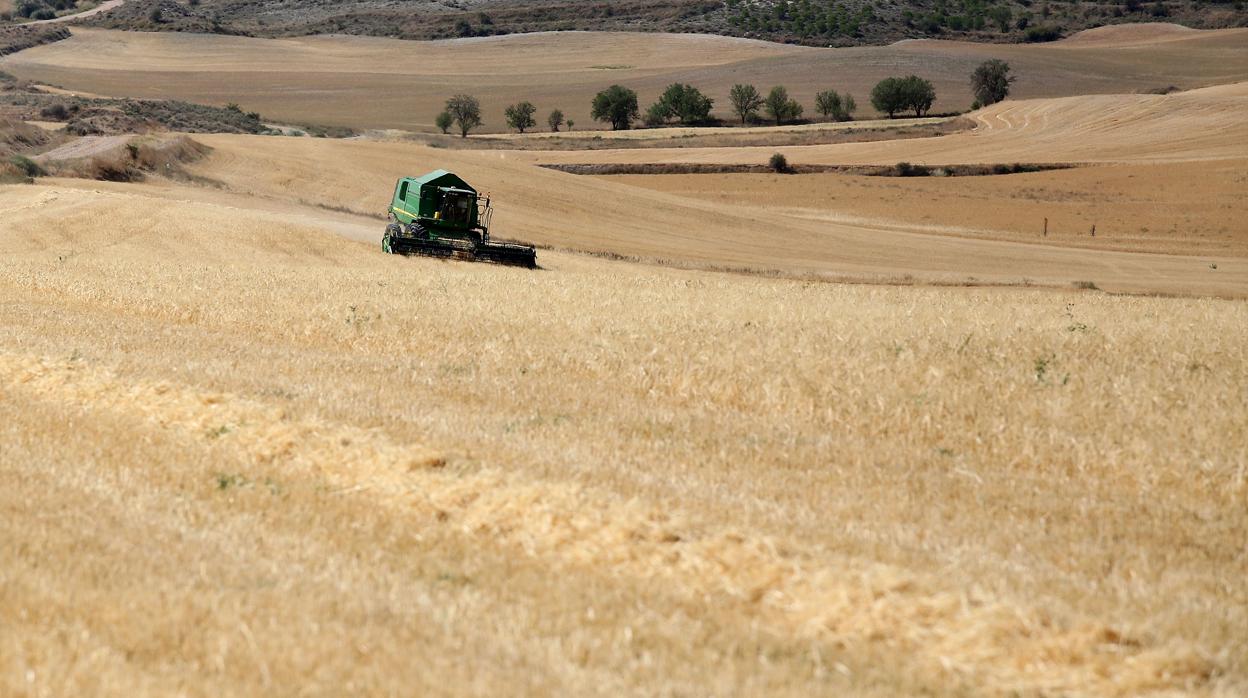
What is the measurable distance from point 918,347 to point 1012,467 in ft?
14.9

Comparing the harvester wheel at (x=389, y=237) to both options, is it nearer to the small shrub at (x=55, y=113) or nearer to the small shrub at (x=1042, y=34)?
the small shrub at (x=55, y=113)

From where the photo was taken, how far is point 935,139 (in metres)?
85.3

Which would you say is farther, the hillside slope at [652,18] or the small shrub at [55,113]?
the hillside slope at [652,18]

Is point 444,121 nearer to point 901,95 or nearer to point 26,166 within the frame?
point 901,95

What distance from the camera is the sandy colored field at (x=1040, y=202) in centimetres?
5006

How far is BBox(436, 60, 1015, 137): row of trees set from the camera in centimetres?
10975

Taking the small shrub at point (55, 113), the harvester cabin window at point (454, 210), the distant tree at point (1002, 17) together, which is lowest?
the harvester cabin window at point (454, 210)

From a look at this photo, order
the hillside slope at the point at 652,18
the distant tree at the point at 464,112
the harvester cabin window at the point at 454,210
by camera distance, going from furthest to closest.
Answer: the hillside slope at the point at 652,18
the distant tree at the point at 464,112
the harvester cabin window at the point at 454,210

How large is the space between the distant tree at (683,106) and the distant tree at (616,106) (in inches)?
83.2

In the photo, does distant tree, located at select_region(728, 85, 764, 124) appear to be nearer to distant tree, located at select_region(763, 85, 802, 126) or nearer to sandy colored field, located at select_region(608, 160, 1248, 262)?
distant tree, located at select_region(763, 85, 802, 126)

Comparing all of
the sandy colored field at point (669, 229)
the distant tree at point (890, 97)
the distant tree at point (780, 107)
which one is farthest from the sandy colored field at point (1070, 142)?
the sandy colored field at point (669, 229)

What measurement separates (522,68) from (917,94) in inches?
1861

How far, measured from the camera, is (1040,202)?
→ 196ft

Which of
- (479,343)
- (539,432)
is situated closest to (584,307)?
(479,343)
